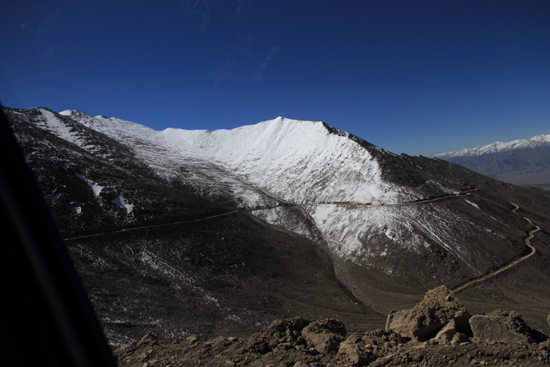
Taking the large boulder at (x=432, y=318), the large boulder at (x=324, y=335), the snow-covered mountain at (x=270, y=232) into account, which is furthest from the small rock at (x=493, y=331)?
the snow-covered mountain at (x=270, y=232)

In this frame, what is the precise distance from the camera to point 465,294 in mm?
30969

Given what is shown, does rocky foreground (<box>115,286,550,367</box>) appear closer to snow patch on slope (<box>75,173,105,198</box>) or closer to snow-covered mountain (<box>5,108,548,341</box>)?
snow-covered mountain (<box>5,108,548,341</box>)

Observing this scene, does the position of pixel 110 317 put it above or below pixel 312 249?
above

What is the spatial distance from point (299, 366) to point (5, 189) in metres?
8.12

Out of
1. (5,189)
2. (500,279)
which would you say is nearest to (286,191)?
(500,279)

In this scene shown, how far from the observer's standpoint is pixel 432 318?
11.3 meters

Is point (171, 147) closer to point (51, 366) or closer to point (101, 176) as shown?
point (101, 176)

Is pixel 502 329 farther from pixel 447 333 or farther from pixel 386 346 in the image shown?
pixel 386 346

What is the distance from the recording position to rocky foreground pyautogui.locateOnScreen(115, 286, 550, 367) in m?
7.45

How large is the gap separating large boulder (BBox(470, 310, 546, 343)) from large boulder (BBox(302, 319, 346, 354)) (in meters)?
5.30

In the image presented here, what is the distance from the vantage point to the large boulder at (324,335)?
9.41 meters

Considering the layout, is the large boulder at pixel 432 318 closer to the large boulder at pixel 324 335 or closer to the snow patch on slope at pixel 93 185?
the large boulder at pixel 324 335

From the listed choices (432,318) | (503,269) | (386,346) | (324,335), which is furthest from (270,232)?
(386,346)

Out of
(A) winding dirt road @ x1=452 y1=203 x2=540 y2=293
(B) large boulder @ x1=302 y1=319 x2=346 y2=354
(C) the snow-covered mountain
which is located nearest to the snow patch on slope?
(C) the snow-covered mountain
